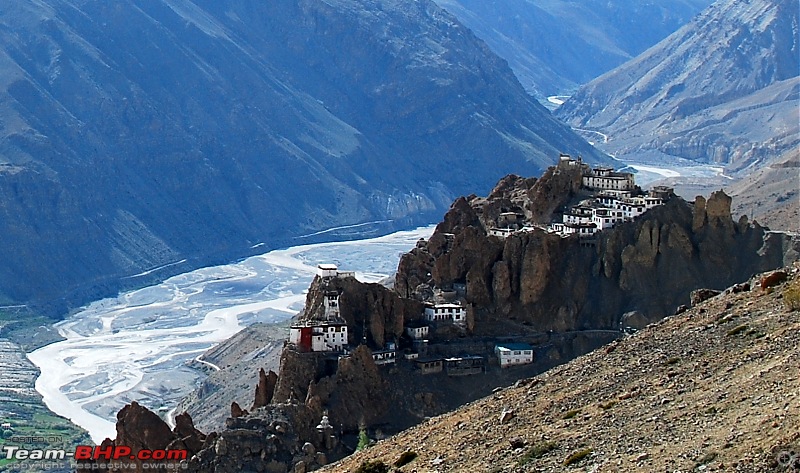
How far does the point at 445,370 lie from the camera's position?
80.4 meters

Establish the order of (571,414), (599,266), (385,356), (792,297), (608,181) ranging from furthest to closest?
(608,181) < (599,266) < (385,356) < (792,297) < (571,414)

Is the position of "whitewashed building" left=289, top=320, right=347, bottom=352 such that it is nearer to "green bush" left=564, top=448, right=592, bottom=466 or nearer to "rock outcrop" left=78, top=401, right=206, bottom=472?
"rock outcrop" left=78, top=401, right=206, bottom=472

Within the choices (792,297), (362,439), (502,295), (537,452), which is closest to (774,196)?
(502,295)

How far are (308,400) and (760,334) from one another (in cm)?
3597

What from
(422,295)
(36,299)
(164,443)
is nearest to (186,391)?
(422,295)

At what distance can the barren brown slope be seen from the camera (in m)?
31.5

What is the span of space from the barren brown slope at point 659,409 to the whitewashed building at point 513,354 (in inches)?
1279

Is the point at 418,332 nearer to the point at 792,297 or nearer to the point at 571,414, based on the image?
the point at 792,297

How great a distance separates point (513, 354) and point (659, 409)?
4619 centimetres

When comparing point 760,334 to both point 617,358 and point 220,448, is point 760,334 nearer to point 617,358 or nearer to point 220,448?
point 617,358

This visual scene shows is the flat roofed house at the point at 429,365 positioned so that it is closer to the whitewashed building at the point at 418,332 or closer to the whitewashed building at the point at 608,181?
the whitewashed building at the point at 418,332

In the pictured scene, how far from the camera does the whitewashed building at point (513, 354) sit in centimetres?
8225

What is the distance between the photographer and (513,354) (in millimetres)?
82562

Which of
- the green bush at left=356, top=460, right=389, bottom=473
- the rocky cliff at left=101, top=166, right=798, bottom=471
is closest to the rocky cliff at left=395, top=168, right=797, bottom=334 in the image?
the rocky cliff at left=101, top=166, right=798, bottom=471
